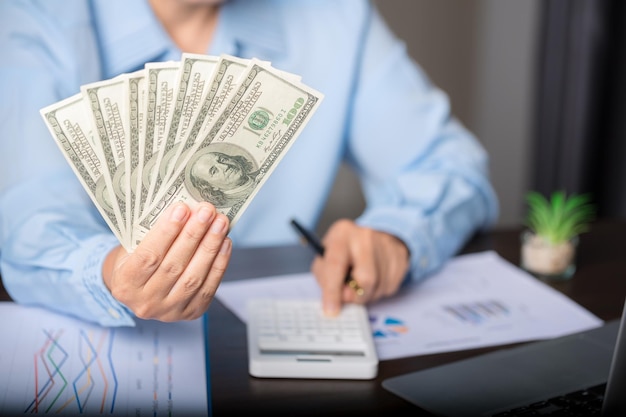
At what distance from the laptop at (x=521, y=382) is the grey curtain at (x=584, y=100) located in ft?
6.48

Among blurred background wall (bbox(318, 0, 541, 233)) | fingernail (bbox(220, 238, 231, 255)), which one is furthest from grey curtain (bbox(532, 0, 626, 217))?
fingernail (bbox(220, 238, 231, 255))

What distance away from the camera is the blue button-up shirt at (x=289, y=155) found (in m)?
1.03

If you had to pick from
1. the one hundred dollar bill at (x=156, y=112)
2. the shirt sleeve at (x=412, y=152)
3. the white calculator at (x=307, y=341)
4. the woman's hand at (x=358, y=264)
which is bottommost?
the white calculator at (x=307, y=341)

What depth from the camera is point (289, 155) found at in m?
1.55

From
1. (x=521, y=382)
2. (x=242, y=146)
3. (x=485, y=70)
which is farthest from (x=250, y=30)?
(x=485, y=70)

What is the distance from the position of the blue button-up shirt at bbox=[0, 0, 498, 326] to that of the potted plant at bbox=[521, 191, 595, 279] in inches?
5.0

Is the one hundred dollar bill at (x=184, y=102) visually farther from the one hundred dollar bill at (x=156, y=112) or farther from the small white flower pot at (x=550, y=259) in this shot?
the small white flower pot at (x=550, y=259)

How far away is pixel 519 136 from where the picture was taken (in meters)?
3.52

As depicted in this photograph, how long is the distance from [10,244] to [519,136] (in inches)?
111

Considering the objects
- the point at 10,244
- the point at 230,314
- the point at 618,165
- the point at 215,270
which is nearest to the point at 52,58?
the point at 10,244

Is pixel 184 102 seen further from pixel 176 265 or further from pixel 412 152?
pixel 412 152

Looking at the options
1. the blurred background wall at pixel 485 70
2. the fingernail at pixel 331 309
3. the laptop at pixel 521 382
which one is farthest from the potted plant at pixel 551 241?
the blurred background wall at pixel 485 70

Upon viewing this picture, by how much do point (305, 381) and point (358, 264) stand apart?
0.94ft

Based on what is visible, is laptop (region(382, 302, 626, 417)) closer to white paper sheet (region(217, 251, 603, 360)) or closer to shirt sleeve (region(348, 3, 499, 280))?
white paper sheet (region(217, 251, 603, 360))
